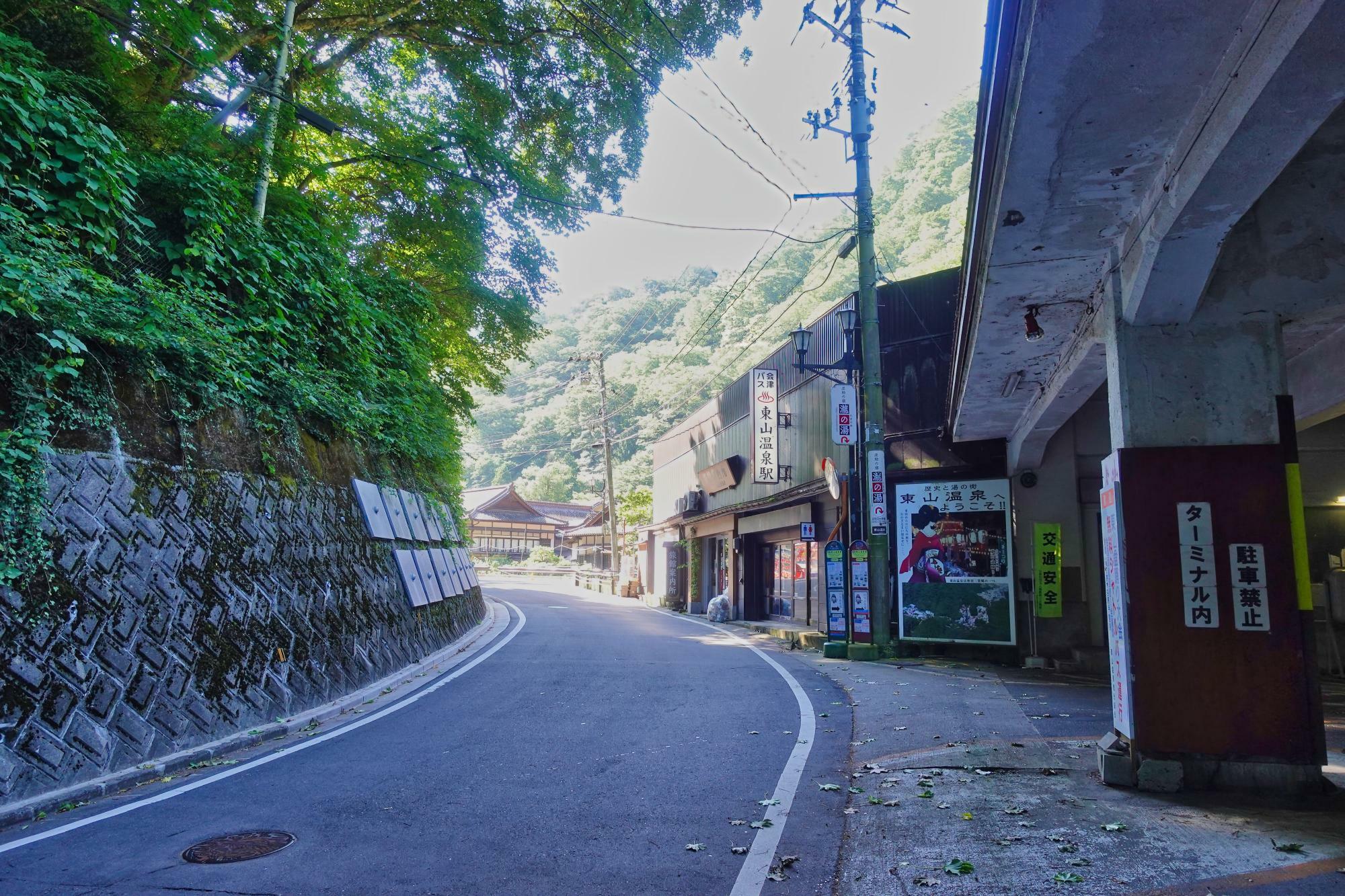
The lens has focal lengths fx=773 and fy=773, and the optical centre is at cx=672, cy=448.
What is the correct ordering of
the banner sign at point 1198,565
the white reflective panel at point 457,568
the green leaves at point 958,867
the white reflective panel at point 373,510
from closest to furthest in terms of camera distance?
the green leaves at point 958,867, the banner sign at point 1198,565, the white reflective panel at point 373,510, the white reflective panel at point 457,568

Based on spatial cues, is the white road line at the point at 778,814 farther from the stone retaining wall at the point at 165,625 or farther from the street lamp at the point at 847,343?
the street lamp at the point at 847,343

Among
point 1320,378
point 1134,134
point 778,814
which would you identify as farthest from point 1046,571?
point 1134,134

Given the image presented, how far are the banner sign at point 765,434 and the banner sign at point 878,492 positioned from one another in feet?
22.3

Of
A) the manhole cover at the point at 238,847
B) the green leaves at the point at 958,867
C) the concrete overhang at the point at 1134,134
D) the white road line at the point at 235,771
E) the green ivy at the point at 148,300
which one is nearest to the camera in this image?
the concrete overhang at the point at 1134,134

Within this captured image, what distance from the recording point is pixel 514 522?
5691cm

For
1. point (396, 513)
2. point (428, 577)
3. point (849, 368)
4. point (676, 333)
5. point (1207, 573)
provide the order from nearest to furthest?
point (1207, 573) < point (396, 513) < point (428, 577) < point (849, 368) < point (676, 333)

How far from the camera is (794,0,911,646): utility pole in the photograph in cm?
1296

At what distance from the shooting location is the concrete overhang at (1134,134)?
11.2 feet

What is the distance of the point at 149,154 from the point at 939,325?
12167 mm

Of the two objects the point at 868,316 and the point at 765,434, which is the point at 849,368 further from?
the point at 765,434

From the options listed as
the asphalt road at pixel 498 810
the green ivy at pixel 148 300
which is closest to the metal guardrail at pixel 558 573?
the green ivy at pixel 148 300

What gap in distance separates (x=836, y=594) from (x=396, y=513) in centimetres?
774

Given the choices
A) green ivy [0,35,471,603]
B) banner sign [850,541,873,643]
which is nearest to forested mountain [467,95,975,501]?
green ivy [0,35,471,603]

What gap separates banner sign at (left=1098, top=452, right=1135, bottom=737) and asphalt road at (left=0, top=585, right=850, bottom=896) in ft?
6.61
